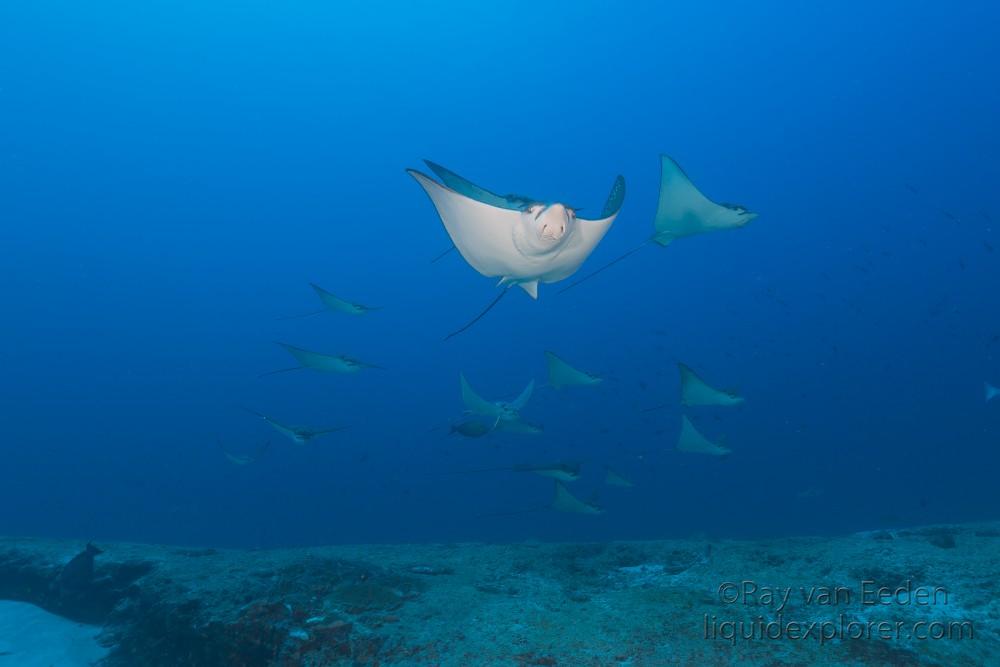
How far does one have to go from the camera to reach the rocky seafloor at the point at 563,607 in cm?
272

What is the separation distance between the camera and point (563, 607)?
3.42m

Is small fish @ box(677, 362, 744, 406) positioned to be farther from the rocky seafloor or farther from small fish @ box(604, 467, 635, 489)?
the rocky seafloor

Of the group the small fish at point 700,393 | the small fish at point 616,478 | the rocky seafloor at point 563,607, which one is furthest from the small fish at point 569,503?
the small fish at point 700,393

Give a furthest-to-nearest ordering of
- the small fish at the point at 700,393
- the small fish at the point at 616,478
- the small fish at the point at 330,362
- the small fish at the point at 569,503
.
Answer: the small fish at the point at 616,478 < the small fish at the point at 330,362 < the small fish at the point at 569,503 < the small fish at the point at 700,393

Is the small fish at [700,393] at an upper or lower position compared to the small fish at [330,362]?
lower

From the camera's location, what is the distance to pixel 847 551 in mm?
4203

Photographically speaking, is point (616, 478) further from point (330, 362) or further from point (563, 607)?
point (330, 362)

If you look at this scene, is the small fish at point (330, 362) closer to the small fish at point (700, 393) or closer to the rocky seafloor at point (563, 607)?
the rocky seafloor at point (563, 607)

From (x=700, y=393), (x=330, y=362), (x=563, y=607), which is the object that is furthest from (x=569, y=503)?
(x=330, y=362)

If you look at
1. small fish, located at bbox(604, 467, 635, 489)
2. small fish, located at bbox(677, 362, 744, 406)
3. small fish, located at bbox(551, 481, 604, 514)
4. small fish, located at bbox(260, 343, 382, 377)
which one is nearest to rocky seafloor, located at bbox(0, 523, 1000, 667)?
small fish, located at bbox(551, 481, 604, 514)

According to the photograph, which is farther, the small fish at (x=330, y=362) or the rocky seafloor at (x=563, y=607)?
the small fish at (x=330, y=362)

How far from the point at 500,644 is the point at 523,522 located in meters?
23.9

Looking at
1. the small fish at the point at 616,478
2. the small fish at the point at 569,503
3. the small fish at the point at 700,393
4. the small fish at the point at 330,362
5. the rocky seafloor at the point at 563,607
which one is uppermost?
the small fish at the point at 330,362

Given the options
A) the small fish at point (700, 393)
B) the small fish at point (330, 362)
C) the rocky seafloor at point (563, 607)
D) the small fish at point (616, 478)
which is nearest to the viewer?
the rocky seafloor at point (563, 607)
